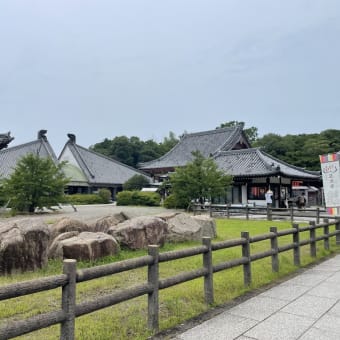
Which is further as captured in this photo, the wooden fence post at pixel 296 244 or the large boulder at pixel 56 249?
the wooden fence post at pixel 296 244

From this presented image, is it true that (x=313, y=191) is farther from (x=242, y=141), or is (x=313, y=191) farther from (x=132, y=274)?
(x=132, y=274)

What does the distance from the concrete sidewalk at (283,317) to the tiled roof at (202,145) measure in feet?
84.1

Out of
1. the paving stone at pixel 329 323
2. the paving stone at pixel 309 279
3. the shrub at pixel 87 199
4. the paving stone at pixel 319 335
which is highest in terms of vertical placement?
the shrub at pixel 87 199

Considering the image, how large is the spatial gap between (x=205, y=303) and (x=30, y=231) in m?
3.31

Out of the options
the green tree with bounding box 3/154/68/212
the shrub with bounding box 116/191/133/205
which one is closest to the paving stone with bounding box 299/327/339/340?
the green tree with bounding box 3/154/68/212

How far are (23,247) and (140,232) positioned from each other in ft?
8.96

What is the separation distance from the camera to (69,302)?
287 centimetres

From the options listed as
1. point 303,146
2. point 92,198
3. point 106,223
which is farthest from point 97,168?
point 106,223

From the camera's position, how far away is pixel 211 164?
21219mm

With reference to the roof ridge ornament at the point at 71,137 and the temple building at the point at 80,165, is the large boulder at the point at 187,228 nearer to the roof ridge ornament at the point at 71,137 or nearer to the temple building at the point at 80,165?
the temple building at the point at 80,165

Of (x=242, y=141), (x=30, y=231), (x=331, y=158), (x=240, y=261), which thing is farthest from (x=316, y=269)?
(x=242, y=141)

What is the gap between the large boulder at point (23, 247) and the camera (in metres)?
5.63

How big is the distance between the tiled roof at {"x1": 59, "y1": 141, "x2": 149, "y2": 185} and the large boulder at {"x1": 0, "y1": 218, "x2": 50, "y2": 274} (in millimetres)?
28916

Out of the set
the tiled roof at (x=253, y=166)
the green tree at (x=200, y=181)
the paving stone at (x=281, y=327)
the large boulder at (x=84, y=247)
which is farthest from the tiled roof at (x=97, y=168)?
the paving stone at (x=281, y=327)
